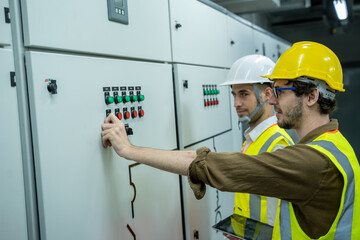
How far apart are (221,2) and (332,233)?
2.63m

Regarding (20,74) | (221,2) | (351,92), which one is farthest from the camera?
(351,92)

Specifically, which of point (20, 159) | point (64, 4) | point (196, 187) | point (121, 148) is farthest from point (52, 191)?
point (64, 4)

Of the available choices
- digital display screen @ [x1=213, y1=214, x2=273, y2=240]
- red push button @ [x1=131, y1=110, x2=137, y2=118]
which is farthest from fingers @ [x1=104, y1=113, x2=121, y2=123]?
digital display screen @ [x1=213, y1=214, x2=273, y2=240]

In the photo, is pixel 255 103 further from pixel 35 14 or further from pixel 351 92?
pixel 351 92

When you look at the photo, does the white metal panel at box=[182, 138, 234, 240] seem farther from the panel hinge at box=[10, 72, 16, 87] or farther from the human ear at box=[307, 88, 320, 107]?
the panel hinge at box=[10, 72, 16, 87]

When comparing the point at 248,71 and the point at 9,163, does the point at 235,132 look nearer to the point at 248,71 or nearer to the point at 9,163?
the point at 248,71

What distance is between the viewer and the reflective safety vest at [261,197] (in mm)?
1520

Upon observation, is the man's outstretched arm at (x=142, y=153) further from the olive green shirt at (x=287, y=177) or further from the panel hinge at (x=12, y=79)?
the panel hinge at (x=12, y=79)

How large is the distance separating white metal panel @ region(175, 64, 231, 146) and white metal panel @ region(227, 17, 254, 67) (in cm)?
25

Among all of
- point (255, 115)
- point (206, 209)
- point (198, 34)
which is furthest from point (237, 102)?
point (206, 209)

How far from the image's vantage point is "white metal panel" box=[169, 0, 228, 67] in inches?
66.6

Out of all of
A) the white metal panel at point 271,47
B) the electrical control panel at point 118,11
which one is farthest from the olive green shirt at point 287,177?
the white metal panel at point 271,47

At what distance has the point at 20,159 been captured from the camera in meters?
0.95

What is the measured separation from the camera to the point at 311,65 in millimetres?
1149
